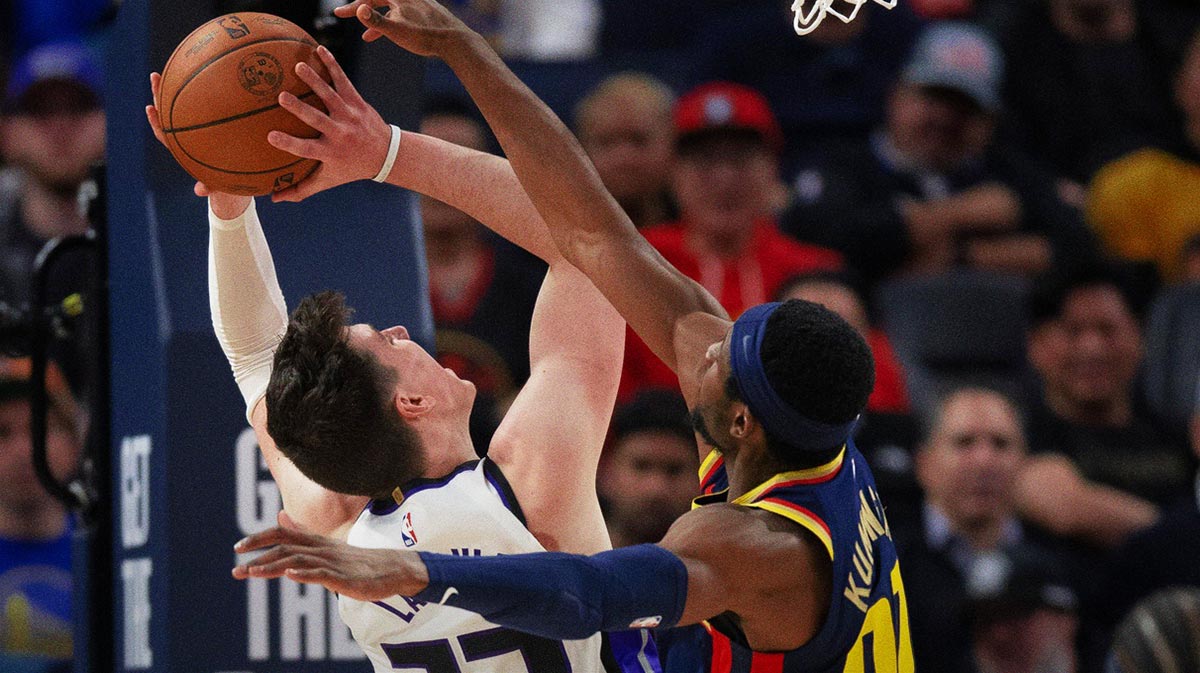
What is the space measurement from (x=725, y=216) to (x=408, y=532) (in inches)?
173

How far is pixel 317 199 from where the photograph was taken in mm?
4773

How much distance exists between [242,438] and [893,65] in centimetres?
601

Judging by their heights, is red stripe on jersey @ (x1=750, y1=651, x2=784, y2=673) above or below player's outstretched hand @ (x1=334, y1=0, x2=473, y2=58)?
below

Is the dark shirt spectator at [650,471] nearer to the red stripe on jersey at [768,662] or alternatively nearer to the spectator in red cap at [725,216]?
the spectator in red cap at [725,216]

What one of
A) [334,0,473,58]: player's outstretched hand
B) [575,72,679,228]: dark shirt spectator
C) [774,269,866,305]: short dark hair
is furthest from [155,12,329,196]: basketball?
[575,72,679,228]: dark shirt spectator

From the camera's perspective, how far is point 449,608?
12.6 feet

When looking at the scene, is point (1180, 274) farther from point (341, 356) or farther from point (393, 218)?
point (341, 356)

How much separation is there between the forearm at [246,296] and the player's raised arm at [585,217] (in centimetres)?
72

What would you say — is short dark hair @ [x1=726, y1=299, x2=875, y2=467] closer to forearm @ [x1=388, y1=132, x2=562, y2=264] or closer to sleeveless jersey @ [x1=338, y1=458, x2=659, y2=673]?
sleeveless jersey @ [x1=338, y1=458, x2=659, y2=673]

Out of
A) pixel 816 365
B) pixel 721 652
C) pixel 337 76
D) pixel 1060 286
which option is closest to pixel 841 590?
pixel 721 652

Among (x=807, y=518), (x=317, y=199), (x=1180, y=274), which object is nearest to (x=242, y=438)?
(x=317, y=199)

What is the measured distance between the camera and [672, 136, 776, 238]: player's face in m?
8.04

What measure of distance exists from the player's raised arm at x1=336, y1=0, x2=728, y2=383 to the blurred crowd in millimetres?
2753

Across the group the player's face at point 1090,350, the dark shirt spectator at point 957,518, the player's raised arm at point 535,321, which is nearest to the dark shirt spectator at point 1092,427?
the player's face at point 1090,350
